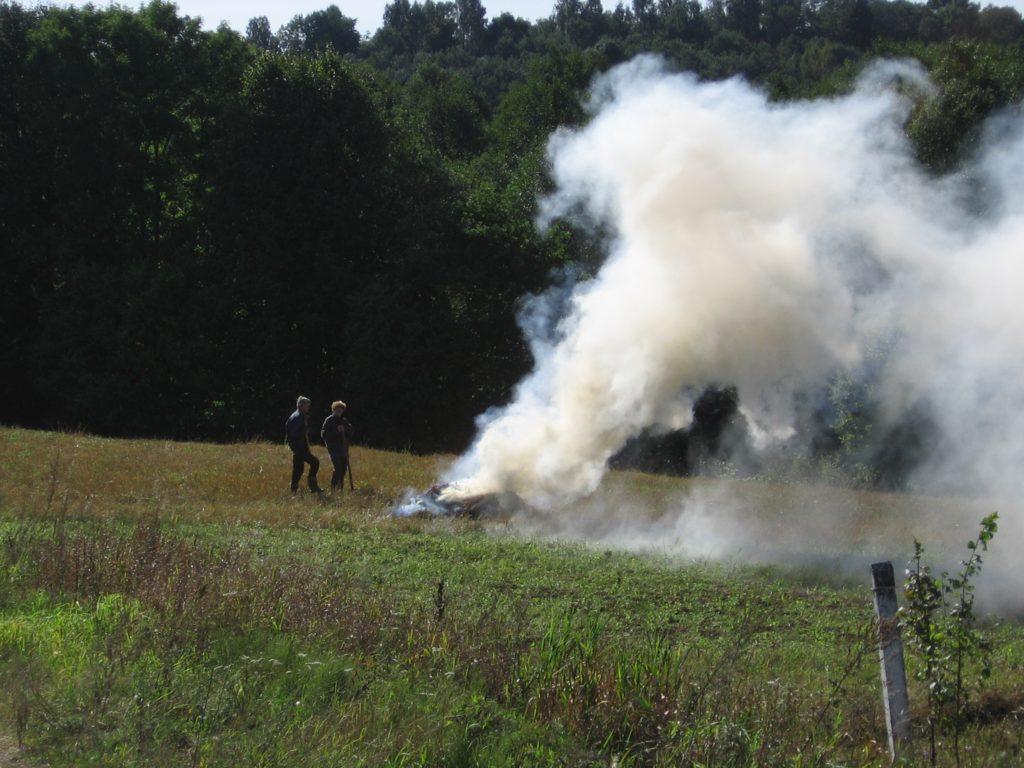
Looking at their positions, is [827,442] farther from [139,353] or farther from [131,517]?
[139,353]

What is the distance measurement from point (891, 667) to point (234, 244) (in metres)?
36.2

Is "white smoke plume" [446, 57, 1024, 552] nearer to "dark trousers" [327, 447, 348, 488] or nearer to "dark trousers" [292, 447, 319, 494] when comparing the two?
"dark trousers" [327, 447, 348, 488]

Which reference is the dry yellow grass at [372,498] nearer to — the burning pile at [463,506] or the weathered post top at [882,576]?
the burning pile at [463,506]

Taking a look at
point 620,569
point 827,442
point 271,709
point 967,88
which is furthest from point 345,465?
point 967,88

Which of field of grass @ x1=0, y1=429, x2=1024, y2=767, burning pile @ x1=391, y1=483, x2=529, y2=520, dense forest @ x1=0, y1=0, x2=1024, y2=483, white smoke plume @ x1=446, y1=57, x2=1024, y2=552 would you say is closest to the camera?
field of grass @ x1=0, y1=429, x2=1024, y2=767

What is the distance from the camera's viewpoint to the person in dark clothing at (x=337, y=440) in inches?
Answer: 829

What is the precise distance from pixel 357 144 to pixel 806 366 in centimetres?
2686

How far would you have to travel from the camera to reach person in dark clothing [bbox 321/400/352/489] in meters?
21.0

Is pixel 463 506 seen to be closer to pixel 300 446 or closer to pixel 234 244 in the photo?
pixel 300 446

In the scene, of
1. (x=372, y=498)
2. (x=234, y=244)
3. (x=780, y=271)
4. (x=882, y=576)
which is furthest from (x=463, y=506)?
(x=234, y=244)

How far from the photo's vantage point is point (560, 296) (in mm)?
36500

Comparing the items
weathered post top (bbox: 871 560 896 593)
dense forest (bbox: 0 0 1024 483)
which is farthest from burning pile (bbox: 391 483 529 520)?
dense forest (bbox: 0 0 1024 483)

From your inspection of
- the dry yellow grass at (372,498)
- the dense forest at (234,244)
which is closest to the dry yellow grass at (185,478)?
the dry yellow grass at (372,498)

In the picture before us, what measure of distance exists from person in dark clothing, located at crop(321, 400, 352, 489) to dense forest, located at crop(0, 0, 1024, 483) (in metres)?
15.5
